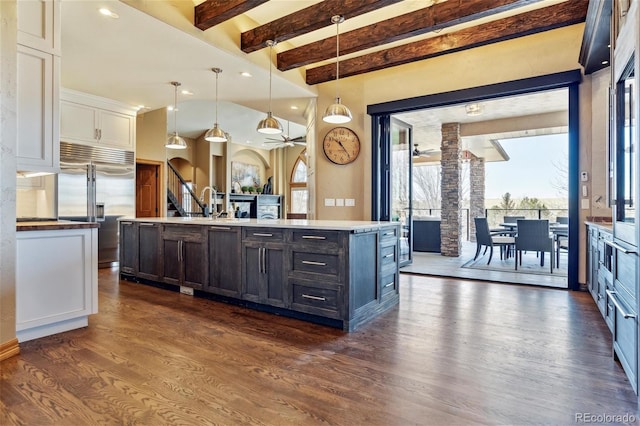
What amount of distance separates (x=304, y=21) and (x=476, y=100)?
7.82 feet

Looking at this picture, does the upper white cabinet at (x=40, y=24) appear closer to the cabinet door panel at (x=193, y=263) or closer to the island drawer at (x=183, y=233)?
the island drawer at (x=183, y=233)

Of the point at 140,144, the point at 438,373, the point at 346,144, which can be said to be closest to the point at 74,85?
the point at 140,144

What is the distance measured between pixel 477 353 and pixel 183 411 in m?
1.80

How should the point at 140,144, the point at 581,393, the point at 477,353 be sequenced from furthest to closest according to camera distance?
the point at 140,144, the point at 477,353, the point at 581,393

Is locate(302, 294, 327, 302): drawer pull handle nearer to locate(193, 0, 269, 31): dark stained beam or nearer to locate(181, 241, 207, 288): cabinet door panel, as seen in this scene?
locate(181, 241, 207, 288): cabinet door panel

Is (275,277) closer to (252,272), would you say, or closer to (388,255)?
(252,272)

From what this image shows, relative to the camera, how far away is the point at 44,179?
4910mm

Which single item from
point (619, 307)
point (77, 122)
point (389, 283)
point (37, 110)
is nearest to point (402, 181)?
point (389, 283)

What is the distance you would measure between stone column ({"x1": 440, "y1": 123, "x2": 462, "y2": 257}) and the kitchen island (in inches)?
159

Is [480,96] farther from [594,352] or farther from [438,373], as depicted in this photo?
[438,373]

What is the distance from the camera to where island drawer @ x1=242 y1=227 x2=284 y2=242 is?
10.3 ft

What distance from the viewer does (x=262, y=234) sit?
10.6 feet

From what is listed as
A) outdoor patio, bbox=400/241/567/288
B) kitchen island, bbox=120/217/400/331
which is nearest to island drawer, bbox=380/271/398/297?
kitchen island, bbox=120/217/400/331

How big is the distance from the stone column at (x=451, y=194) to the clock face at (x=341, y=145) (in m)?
2.72
